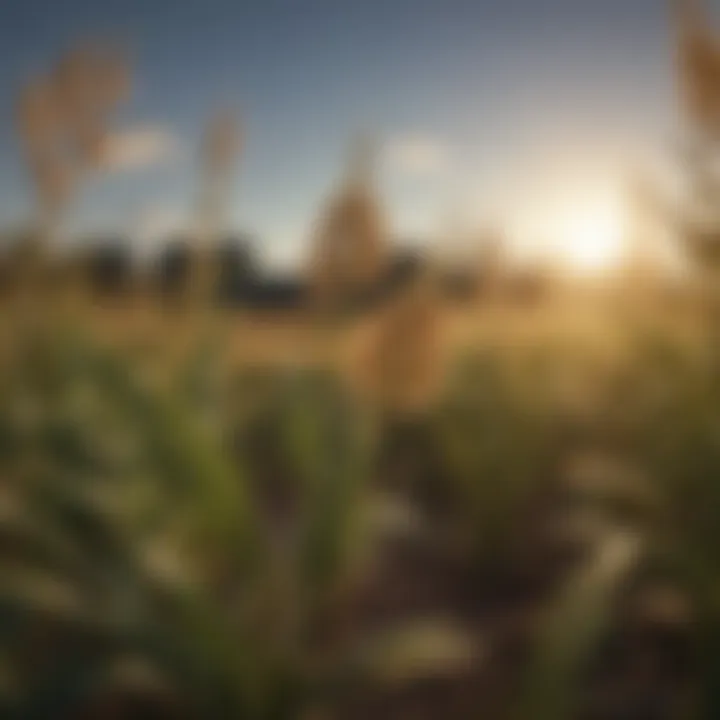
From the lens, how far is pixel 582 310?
1.11 meters

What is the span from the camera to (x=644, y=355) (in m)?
0.80

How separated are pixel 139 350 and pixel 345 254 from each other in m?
0.45

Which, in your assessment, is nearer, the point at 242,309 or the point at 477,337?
the point at 242,309

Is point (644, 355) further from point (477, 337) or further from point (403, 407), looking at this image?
point (477, 337)

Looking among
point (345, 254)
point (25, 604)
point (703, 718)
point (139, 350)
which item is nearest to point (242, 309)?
point (139, 350)

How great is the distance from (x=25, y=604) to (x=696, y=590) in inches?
15.1

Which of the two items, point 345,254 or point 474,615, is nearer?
point 345,254

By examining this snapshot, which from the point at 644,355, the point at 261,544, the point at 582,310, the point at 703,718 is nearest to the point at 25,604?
the point at 261,544

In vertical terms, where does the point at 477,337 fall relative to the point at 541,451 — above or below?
above

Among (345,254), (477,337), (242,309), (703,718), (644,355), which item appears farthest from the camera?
(477,337)

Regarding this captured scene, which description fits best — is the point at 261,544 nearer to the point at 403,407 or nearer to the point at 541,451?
the point at 403,407

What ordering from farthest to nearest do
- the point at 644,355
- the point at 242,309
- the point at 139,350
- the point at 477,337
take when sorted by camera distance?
the point at 477,337
the point at 139,350
the point at 242,309
the point at 644,355

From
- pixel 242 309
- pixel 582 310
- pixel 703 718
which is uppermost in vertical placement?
pixel 582 310

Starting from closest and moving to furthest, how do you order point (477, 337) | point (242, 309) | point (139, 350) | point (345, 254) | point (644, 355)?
1. point (345, 254)
2. point (644, 355)
3. point (242, 309)
4. point (139, 350)
5. point (477, 337)
